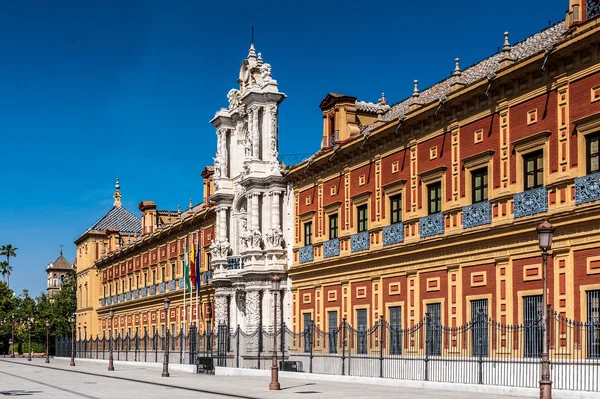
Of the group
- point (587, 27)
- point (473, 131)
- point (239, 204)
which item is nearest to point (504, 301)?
point (473, 131)

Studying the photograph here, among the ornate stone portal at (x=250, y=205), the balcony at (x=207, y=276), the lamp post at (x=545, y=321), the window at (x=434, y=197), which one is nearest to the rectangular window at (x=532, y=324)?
the lamp post at (x=545, y=321)

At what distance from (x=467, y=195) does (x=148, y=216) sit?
135ft

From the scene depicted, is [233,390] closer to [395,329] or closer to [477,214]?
[395,329]

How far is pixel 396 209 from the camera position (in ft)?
101

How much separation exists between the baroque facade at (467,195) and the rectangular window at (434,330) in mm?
106

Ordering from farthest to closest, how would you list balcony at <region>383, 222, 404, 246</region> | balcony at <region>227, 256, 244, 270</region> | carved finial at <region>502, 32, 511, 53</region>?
balcony at <region>227, 256, 244, 270</region> → balcony at <region>383, 222, 404, 246</region> → carved finial at <region>502, 32, 511, 53</region>

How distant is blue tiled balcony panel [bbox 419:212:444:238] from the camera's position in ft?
91.2

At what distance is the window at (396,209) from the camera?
30.4 meters

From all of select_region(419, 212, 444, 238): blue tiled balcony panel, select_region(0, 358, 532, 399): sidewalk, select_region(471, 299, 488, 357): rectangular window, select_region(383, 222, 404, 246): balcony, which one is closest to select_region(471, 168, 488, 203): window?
select_region(419, 212, 444, 238): blue tiled balcony panel

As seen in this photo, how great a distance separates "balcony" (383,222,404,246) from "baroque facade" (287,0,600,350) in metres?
0.07

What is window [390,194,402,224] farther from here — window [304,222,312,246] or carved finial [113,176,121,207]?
carved finial [113,176,121,207]

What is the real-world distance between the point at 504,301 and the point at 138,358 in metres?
34.9

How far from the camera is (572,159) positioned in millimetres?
22109

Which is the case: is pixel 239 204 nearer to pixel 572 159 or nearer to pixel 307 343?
pixel 307 343
